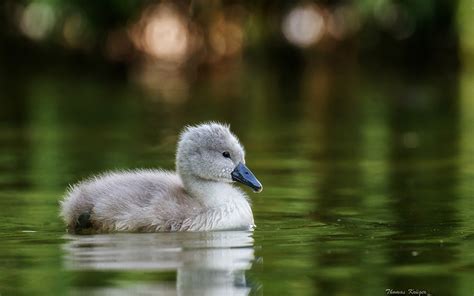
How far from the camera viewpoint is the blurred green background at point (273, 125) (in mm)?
7398

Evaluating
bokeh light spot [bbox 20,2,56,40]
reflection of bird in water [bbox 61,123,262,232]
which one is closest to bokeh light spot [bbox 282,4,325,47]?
bokeh light spot [bbox 20,2,56,40]

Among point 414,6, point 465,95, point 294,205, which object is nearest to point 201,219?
point 294,205

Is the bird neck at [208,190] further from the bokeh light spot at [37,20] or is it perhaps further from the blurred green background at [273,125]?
the bokeh light spot at [37,20]

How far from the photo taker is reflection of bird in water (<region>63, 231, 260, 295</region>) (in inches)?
264

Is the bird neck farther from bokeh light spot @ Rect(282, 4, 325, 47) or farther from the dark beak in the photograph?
bokeh light spot @ Rect(282, 4, 325, 47)

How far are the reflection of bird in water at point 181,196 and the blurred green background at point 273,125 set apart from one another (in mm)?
233

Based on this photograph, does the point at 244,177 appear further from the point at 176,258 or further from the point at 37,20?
the point at 37,20

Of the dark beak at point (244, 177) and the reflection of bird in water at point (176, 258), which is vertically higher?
the dark beak at point (244, 177)

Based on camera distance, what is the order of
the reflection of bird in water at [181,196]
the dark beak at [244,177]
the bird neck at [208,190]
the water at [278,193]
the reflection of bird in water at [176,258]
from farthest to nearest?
the dark beak at [244,177] → the bird neck at [208,190] → the reflection of bird in water at [181,196] → the water at [278,193] → the reflection of bird in water at [176,258]

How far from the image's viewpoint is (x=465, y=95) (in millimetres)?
22422

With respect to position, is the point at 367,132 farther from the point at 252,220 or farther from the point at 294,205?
the point at 252,220

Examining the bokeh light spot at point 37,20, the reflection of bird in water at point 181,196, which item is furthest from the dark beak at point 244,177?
the bokeh light spot at point 37,20

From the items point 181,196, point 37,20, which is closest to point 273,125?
point 181,196

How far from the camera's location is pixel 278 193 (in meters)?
10.7
